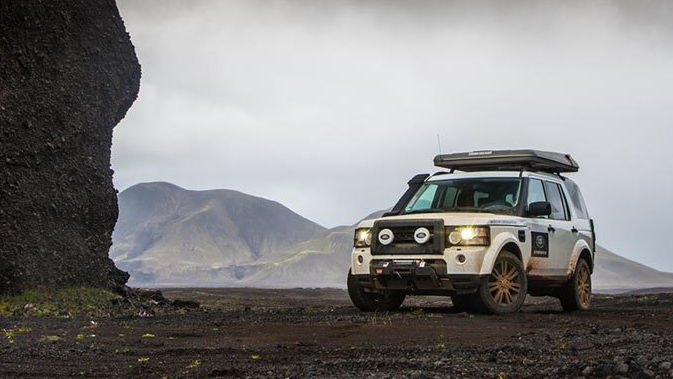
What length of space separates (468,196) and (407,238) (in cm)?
205

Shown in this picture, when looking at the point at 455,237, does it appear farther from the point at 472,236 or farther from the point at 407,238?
the point at 407,238

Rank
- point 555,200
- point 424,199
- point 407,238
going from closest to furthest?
point 407,238 < point 424,199 < point 555,200

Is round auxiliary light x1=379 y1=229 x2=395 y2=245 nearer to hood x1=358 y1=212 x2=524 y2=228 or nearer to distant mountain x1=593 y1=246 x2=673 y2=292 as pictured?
hood x1=358 y1=212 x2=524 y2=228

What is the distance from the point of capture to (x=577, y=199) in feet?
54.0

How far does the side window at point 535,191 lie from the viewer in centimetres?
1451

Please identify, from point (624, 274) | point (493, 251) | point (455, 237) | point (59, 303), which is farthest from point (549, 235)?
point (624, 274)

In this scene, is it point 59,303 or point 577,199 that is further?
point 59,303

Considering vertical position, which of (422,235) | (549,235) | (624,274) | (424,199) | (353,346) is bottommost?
(353,346)

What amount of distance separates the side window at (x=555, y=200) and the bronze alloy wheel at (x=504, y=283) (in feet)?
6.17

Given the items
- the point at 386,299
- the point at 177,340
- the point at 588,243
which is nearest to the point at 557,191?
the point at 588,243

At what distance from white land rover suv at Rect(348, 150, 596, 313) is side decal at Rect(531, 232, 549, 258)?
2 centimetres

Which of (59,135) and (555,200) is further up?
(59,135)

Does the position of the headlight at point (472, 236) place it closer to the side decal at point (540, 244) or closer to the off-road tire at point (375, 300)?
the side decal at point (540, 244)

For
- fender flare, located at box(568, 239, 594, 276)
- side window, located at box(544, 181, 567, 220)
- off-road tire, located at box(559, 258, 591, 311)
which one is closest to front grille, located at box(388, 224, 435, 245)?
side window, located at box(544, 181, 567, 220)
